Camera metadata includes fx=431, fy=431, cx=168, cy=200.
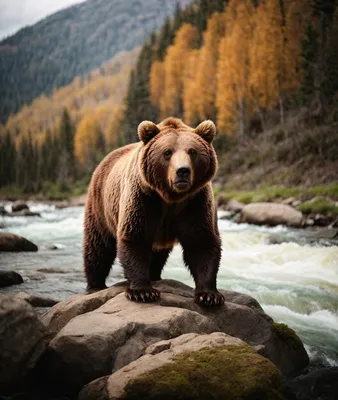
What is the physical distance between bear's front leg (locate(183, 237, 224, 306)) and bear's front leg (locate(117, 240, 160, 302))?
421mm

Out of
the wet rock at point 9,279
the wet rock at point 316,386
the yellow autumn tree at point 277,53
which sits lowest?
the wet rock at point 9,279

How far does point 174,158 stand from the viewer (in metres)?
3.67

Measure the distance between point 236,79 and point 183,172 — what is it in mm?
26571

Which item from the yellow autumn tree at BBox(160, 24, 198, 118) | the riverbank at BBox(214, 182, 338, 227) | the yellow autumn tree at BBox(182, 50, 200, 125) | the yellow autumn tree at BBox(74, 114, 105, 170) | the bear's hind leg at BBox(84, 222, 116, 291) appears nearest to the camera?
the bear's hind leg at BBox(84, 222, 116, 291)

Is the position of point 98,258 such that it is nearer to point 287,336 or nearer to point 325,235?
point 287,336

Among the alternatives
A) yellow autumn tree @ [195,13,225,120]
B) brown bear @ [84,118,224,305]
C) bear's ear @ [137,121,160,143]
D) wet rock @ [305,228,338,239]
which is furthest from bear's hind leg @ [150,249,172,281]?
yellow autumn tree @ [195,13,225,120]

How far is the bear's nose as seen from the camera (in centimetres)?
352

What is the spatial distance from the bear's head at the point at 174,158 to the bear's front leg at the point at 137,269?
1.93 ft

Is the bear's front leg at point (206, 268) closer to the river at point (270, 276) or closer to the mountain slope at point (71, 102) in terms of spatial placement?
the river at point (270, 276)

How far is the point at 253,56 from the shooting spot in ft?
89.7

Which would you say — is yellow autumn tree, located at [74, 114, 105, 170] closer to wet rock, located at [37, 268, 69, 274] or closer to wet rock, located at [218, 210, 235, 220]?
wet rock, located at [218, 210, 235, 220]

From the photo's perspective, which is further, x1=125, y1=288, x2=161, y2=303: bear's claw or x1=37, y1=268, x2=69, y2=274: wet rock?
x1=37, y1=268, x2=69, y2=274: wet rock

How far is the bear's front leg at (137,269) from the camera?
159 inches

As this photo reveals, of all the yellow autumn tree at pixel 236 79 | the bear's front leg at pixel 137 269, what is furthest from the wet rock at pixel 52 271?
the yellow autumn tree at pixel 236 79
